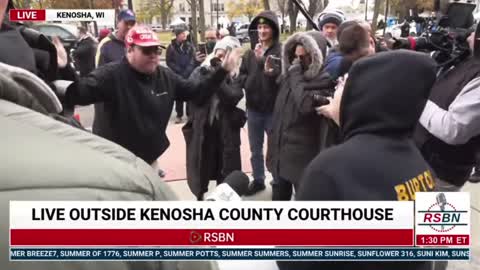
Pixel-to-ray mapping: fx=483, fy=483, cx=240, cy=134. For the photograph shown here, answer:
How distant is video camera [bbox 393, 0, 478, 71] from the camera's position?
124 inches

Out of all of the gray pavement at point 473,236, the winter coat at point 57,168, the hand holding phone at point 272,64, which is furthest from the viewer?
the hand holding phone at point 272,64

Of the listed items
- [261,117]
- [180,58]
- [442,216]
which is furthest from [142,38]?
[180,58]

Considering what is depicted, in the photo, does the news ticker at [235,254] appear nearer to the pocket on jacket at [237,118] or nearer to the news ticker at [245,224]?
the news ticker at [245,224]

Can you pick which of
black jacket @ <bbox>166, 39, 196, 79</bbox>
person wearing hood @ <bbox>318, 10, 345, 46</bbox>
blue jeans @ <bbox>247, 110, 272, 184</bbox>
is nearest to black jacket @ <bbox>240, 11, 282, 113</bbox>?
blue jeans @ <bbox>247, 110, 272, 184</bbox>

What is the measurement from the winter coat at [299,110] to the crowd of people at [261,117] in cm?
1

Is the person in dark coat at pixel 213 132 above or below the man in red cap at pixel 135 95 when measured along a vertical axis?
below

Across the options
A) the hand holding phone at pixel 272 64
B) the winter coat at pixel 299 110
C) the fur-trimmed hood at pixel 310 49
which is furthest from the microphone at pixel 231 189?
the hand holding phone at pixel 272 64

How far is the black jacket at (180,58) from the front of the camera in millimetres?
9656

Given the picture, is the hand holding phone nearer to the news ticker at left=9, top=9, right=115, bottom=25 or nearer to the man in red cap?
the man in red cap

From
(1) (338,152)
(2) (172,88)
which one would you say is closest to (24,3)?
(2) (172,88)

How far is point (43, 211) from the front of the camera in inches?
29.7

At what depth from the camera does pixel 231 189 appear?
1.43 m

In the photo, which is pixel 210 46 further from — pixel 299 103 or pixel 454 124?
pixel 454 124

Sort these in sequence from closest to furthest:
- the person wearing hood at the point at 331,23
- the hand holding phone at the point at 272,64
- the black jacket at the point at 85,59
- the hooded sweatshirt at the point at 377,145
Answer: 1. the hooded sweatshirt at the point at 377,145
2. the hand holding phone at the point at 272,64
3. the person wearing hood at the point at 331,23
4. the black jacket at the point at 85,59
